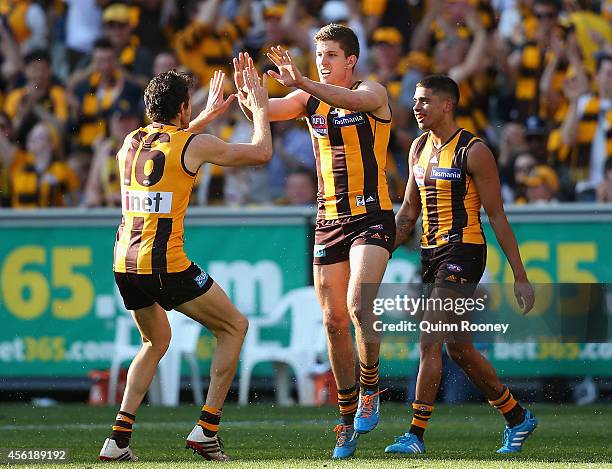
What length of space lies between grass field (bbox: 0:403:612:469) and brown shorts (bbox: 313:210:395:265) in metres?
1.28

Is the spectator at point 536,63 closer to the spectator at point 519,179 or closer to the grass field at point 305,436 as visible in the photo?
the spectator at point 519,179

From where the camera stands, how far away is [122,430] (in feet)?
26.1

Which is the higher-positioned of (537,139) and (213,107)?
(213,107)

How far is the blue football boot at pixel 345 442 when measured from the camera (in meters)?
8.16

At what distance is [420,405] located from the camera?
27.9 ft

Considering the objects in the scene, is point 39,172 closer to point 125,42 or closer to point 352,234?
point 125,42

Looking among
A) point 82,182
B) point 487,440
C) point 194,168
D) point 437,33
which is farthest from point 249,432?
point 437,33

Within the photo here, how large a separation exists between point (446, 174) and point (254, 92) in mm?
1456

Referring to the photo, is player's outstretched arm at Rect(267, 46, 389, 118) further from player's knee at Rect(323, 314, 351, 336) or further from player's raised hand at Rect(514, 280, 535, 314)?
player's raised hand at Rect(514, 280, 535, 314)

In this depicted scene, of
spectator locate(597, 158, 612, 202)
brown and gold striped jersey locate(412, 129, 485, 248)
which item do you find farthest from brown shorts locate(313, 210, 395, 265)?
spectator locate(597, 158, 612, 202)

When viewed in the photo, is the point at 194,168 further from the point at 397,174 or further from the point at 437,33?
the point at 437,33

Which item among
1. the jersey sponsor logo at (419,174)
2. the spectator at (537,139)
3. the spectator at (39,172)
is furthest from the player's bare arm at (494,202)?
the spectator at (39,172)

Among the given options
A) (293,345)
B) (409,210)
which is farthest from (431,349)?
(293,345)

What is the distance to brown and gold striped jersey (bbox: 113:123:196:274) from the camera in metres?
7.88
